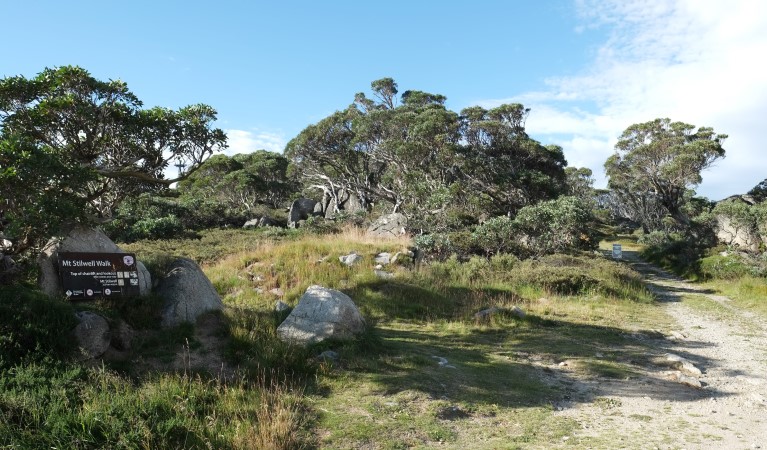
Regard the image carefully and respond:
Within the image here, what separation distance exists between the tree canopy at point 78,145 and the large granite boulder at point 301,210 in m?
27.5

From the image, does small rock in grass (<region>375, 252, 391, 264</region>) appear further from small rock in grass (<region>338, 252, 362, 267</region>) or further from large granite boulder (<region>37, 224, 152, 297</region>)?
large granite boulder (<region>37, 224, 152, 297</region>)

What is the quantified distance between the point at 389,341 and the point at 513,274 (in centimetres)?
804

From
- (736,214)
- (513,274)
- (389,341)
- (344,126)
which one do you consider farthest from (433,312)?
(344,126)

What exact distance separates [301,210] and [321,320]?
31415 mm

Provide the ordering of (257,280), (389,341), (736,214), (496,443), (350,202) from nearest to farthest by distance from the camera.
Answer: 1. (496,443)
2. (389,341)
3. (257,280)
4. (736,214)
5. (350,202)

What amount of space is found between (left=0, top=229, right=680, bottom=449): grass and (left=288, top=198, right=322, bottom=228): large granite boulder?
25884 millimetres

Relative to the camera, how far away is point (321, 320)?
7.95m

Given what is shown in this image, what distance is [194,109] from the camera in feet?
31.1

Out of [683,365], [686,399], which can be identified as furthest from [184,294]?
[683,365]

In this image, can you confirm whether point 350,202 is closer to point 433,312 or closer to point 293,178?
point 293,178

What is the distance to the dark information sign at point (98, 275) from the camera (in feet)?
23.8

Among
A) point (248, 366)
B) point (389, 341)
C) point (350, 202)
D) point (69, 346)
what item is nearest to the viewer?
point (69, 346)

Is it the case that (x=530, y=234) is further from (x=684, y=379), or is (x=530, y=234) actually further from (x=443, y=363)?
(x=443, y=363)

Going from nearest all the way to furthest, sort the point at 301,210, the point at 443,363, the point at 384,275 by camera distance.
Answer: the point at 443,363 → the point at 384,275 → the point at 301,210
